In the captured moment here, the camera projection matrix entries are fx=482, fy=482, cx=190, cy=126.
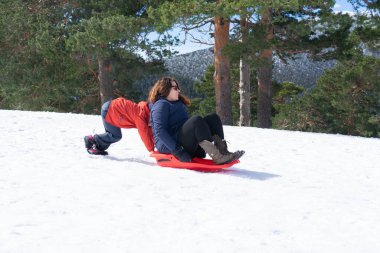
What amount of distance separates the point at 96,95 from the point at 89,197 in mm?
19264

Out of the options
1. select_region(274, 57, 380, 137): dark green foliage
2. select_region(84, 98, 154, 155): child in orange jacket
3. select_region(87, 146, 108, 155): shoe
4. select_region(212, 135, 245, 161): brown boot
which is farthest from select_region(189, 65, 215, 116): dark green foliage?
select_region(212, 135, 245, 161): brown boot

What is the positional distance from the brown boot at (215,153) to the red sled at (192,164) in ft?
0.17

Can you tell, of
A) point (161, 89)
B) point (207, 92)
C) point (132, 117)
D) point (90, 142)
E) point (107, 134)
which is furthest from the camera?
point (207, 92)

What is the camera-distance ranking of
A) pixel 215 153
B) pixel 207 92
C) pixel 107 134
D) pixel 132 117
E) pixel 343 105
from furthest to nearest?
pixel 207 92, pixel 343 105, pixel 107 134, pixel 132 117, pixel 215 153

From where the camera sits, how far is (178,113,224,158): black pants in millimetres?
4746

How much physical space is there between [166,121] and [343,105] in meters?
17.4

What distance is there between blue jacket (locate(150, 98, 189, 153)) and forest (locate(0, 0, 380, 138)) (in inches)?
250

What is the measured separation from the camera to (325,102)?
22.1 m

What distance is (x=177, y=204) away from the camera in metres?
3.60

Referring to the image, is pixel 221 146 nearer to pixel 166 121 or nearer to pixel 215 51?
pixel 166 121

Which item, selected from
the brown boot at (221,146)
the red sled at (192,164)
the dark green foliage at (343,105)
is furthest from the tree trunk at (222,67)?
the brown boot at (221,146)

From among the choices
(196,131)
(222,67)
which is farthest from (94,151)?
(222,67)

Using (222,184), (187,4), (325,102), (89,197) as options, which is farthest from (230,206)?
(325,102)

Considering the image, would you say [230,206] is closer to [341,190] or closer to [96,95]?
[341,190]
